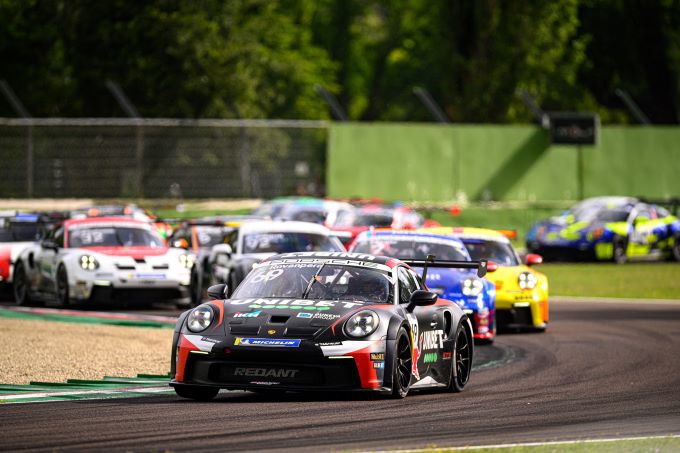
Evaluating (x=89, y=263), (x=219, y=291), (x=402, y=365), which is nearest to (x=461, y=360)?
(x=402, y=365)

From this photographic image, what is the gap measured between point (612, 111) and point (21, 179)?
135 feet

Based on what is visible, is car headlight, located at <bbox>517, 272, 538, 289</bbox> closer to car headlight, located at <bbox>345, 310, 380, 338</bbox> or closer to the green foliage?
car headlight, located at <bbox>345, 310, 380, 338</bbox>

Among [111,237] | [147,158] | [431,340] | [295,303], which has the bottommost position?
[431,340]

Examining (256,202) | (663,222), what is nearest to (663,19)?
(663,222)

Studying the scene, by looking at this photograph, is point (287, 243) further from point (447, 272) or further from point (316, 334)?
point (316, 334)

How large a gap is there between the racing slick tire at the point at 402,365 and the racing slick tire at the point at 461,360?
98cm

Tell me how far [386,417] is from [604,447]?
1861mm

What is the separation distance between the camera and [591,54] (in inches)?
2677

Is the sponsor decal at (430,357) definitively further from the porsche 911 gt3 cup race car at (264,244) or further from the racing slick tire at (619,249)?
the racing slick tire at (619,249)

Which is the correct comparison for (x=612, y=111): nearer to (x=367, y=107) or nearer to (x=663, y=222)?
(x=367, y=107)

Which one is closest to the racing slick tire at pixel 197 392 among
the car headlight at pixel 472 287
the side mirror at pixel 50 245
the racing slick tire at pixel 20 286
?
the car headlight at pixel 472 287

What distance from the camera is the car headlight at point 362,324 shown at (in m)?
12.1

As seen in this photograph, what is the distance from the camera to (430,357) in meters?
13.2

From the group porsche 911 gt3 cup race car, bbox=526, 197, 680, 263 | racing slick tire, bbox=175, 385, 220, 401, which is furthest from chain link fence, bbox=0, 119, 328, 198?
racing slick tire, bbox=175, 385, 220, 401
